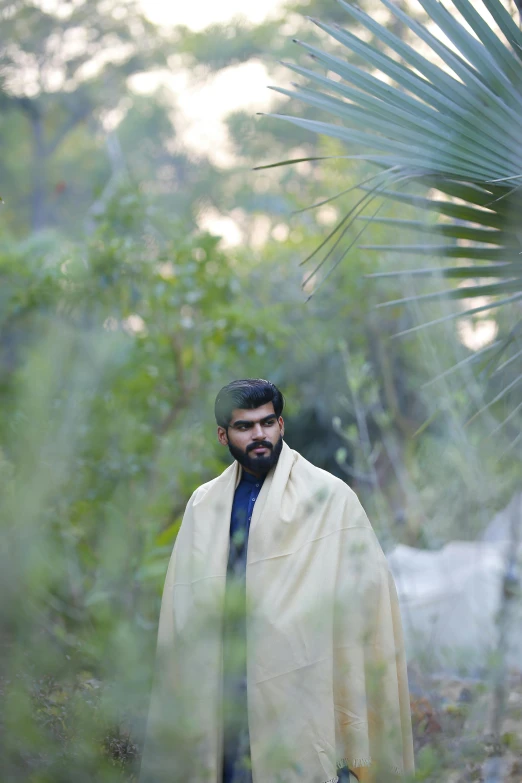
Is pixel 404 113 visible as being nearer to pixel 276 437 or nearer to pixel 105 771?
pixel 276 437

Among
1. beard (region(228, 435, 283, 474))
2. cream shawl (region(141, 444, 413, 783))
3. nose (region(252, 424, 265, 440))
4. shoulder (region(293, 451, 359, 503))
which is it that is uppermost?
nose (region(252, 424, 265, 440))

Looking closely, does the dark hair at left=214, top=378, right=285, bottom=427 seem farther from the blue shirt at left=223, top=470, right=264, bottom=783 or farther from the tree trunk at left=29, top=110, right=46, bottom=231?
the tree trunk at left=29, top=110, right=46, bottom=231

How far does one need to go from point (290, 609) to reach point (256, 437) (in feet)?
1.73

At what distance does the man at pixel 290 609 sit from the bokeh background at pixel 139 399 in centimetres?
17

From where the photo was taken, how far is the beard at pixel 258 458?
2.84 m

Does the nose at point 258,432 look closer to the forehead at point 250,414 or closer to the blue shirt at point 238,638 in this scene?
the forehead at point 250,414

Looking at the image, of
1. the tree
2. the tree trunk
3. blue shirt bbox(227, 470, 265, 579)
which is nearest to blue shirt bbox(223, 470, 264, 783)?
blue shirt bbox(227, 470, 265, 579)

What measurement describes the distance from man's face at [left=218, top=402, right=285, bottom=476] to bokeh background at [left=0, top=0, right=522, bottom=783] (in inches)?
13.4

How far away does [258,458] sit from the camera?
2844 mm

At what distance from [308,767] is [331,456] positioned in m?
8.34

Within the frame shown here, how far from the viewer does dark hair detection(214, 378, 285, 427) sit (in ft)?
9.28

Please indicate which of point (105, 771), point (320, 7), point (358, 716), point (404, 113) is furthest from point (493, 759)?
point (320, 7)

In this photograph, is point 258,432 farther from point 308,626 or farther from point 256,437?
point 308,626

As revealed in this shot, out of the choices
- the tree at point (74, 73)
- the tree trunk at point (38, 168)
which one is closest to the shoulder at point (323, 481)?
the tree at point (74, 73)
